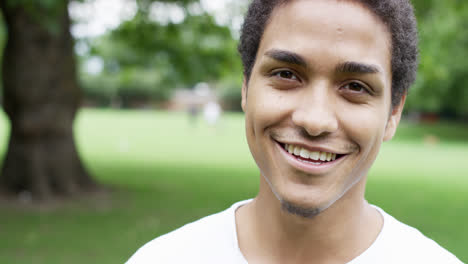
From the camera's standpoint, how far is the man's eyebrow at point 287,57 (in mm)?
1703

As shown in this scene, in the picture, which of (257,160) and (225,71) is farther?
(225,71)

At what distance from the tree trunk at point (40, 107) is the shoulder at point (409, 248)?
850cm

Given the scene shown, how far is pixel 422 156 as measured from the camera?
67.4ft

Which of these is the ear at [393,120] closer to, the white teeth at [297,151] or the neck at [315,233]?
the neck at [315,233]

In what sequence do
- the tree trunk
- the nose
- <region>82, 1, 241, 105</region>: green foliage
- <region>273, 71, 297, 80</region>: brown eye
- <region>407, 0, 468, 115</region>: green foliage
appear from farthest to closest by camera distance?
<region>407, 0, 468, 115</region>: green foliage
<region>82, 1, 241, 105</region>: green foliage
the tree trunk
<region>273, 71, 297, 80</region>: brown eye
the nose

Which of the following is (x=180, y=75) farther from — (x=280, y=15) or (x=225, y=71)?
(x=280, y=15)

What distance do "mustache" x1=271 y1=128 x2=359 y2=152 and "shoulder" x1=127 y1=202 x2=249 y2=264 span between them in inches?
18.7

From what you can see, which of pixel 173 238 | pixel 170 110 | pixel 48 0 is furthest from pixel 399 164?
pixel 170 110

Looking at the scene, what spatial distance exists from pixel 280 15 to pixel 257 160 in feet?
1.60

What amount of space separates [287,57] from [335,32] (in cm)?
17

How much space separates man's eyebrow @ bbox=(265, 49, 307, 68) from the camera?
1703mm

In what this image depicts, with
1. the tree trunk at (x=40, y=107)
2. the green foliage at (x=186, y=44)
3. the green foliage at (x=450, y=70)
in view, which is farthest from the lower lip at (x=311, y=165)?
the green foliage at (x=450, y=70)

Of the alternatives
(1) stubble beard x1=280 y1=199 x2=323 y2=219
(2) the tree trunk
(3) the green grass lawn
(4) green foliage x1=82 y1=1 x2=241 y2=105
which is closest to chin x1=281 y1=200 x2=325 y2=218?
(1) stubble beard x1=280 y1=199 x2=323 y2=219

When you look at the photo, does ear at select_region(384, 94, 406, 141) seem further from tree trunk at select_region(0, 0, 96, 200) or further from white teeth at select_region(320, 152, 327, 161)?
tree trunk at select_region(0, 0, 96, 200)
